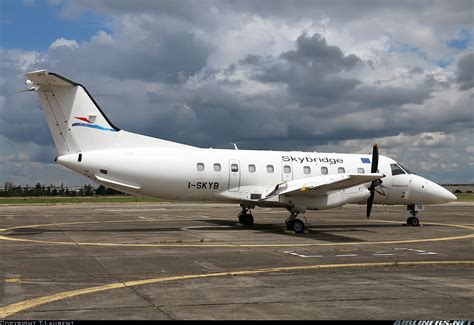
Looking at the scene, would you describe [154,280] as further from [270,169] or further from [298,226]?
[270,169]

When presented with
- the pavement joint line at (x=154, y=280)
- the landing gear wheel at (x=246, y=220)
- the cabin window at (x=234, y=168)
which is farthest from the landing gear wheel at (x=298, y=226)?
the pavement joint line at (x=154, y=280)

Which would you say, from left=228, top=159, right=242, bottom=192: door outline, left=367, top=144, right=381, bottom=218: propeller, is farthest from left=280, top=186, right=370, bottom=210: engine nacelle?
left=228, top=159, right=242, bottom=192: door outline

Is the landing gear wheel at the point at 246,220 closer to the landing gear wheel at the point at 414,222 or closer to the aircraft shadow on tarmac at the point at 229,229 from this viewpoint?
the aircraft shadow on tarmac at the point at 229,229

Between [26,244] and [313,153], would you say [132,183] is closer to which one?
[26,244]

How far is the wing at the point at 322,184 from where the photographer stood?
2250 centimetres

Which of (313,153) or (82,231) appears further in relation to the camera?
(313,153)

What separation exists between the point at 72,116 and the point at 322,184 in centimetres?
1154

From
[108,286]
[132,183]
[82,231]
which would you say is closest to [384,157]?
[132,183]

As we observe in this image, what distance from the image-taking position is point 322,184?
916 inches

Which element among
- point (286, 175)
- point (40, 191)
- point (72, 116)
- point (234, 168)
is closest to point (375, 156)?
point (286, 175)

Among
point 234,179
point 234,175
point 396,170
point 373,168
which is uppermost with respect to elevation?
point 396,170

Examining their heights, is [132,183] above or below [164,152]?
below

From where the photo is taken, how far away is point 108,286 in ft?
35.7

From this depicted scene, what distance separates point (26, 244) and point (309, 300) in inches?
519
